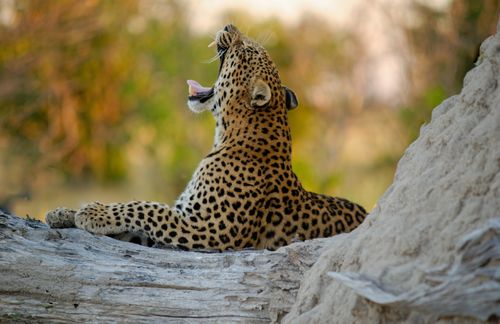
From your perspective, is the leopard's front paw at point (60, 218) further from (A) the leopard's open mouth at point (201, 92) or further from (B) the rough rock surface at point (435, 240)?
(B) the rough rock surface at point (435, 240)

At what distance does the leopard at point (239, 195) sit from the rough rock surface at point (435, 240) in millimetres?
1752

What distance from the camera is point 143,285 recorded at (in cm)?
616

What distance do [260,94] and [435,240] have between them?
11.1 feet

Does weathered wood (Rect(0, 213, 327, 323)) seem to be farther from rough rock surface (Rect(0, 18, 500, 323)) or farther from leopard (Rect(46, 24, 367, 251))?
leopard (Rect(46, 24, 367, 251))

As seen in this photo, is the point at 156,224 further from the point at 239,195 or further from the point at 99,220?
the point at 239,195

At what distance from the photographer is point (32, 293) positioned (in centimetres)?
616

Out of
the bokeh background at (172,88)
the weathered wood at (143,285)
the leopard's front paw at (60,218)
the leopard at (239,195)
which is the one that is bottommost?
the weathered wood at (143,285)

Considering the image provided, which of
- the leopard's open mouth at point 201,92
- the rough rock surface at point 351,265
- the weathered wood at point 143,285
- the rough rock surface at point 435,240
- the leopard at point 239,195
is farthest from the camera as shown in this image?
the leopard's open mouth at point 201,92

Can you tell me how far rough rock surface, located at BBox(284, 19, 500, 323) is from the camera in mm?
4625

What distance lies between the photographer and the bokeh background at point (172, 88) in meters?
→ 21.6

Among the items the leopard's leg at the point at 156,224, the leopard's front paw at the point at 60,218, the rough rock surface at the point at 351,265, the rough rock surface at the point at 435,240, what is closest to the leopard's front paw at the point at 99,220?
the leopard's leg at the point at 156,224

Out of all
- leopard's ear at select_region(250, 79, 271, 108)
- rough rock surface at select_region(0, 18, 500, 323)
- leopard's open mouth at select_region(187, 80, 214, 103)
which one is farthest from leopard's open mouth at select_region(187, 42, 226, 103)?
rough rock surface at select_region(0, 18, 500, 323)

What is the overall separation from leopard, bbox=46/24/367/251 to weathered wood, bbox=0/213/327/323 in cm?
86

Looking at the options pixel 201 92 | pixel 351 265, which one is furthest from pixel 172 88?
pixel 351 265
